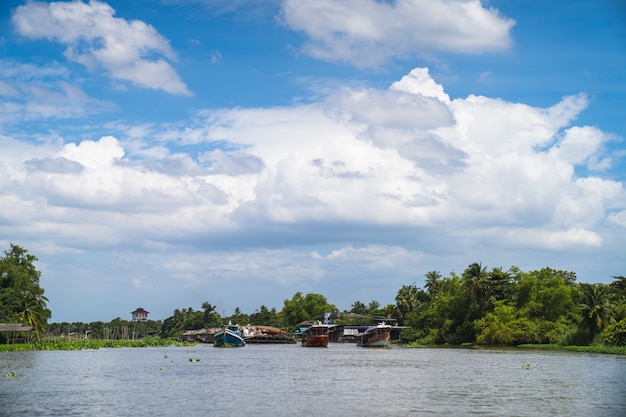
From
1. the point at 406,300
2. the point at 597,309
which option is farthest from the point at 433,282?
the point at 597,309

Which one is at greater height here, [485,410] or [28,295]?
[28,295]

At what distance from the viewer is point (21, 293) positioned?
97.2 m

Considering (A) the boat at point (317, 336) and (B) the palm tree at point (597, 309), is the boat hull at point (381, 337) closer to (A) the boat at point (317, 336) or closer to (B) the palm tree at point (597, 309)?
(A) the boat at point (317, 336)

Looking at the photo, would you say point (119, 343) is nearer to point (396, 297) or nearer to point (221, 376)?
point (396, 297)

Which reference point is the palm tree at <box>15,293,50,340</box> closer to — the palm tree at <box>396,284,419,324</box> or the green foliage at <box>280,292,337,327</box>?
the palm tree at <box>396,284,419,324</box>

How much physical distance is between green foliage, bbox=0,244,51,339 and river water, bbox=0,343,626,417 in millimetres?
41910

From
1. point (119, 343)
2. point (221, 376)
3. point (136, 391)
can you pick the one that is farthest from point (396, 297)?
point (136, 391)

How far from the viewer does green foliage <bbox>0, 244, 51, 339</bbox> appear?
300 feet

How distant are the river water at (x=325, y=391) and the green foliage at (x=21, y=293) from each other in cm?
4191

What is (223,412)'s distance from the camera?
92.0 ft

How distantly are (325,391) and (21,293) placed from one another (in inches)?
2984

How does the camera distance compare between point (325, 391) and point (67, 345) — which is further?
point (67, 345)

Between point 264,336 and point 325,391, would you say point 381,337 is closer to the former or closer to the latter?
point 264,336

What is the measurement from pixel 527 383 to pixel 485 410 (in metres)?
12.2
